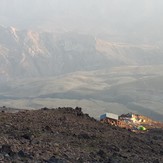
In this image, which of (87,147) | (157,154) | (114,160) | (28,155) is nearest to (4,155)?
(28,155)

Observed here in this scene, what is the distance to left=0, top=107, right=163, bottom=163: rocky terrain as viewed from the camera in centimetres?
1524

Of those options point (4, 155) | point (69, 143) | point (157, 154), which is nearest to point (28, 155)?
point (4, 155)

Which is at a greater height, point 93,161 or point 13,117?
point 13,117

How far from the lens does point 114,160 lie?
54.3ft

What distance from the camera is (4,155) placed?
14070 millimetres

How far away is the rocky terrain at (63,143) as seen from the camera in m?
15.2

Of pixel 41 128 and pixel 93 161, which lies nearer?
pixel 93 161

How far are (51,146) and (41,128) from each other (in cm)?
409

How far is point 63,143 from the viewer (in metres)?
18.6

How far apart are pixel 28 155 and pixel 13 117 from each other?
9.77 meters

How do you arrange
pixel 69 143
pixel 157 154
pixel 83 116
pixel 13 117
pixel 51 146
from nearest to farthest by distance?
pixel 51 146 < pixel 69 143 < pixel 157 154 < pixel 13 117 < pixel 83 116

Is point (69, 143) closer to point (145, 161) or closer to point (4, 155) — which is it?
point (145, 161)

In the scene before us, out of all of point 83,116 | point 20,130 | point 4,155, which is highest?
point 83,116

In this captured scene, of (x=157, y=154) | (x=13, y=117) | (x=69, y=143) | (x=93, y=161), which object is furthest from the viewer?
(x=13, y=117)
